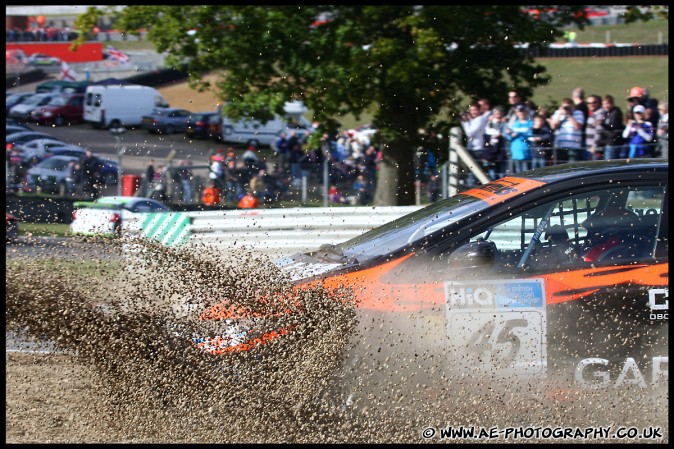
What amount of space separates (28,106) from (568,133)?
16.0m

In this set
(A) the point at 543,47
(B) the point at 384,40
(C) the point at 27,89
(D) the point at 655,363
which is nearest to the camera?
(D) the point at 655,363

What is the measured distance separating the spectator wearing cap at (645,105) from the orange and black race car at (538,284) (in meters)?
5.94

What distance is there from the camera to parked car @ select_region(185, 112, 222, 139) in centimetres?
1049

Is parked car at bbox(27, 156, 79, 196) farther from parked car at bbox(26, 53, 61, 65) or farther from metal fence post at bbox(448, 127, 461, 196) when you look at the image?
parked car at bbox(26, 53, 61, 65)

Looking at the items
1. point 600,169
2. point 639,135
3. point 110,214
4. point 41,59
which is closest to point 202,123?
point 110,214

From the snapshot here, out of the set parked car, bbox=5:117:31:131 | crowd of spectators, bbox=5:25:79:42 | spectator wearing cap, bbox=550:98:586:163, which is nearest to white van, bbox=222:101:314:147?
spectator wearing cap, bbox=550:98:586:163

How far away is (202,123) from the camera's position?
11539mm

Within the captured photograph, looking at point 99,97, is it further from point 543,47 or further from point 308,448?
point 308,448

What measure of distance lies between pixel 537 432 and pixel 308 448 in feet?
3.61

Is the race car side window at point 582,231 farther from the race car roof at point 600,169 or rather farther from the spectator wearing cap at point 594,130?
the spectator wearing cap at point 594,130

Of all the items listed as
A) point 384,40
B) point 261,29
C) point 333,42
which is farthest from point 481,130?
point 261,29

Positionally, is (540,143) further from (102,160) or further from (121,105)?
(121,105)

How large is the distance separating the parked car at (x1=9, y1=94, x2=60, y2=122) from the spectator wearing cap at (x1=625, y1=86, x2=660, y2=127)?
15.4m

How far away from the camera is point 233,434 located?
12.8 ft
